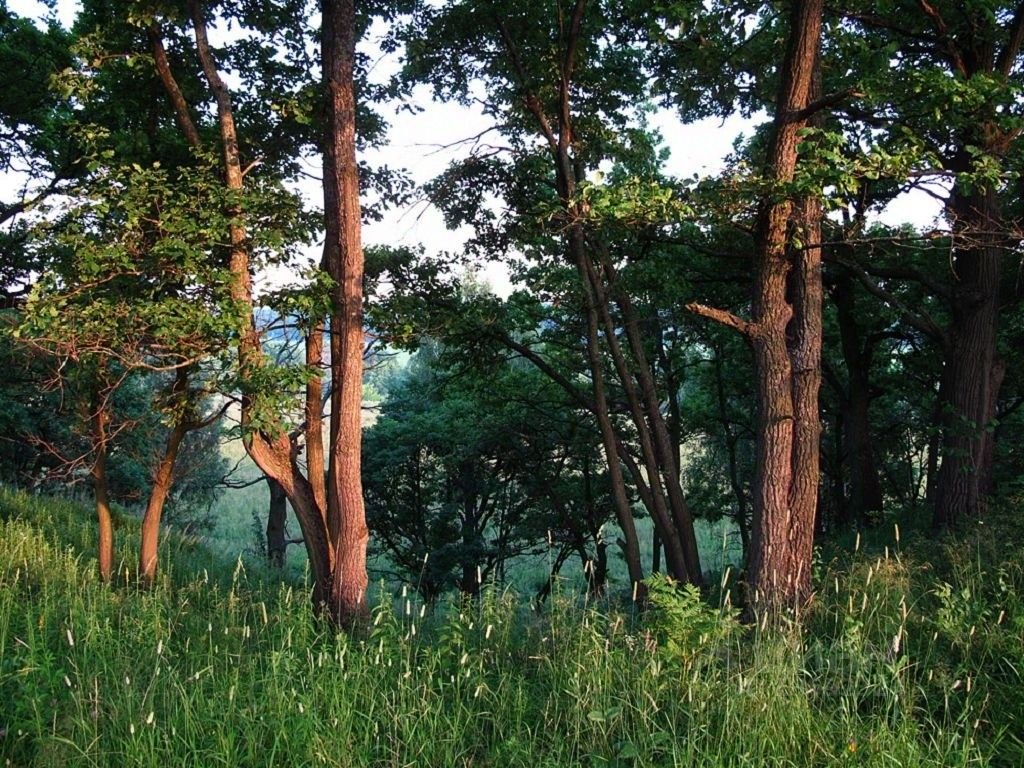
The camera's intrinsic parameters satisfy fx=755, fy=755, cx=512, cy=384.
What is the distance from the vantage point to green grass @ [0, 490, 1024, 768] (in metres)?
3.72

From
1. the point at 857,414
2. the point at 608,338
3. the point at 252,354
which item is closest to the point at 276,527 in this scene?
the point at 608,338

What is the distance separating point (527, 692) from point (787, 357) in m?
4.56

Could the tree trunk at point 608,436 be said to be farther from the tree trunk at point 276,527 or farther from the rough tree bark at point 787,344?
the tree trunk at point 276,527

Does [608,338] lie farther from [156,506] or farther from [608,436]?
[156,506]

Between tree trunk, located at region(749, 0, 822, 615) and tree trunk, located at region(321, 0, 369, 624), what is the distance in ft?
13.2

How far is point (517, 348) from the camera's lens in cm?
1205

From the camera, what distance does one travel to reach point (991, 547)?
7176 millimetres

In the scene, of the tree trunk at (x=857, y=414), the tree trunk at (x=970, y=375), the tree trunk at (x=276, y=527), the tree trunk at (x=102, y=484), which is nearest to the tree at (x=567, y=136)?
the tree trunk at (x=970, y=375)

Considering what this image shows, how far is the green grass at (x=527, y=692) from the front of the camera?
12.2 feet

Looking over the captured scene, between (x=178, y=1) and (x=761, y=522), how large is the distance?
8.76m

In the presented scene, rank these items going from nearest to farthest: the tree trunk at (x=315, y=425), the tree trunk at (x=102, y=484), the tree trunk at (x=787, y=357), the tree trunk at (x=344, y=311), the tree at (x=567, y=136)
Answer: the tree trunk at (x=787, y=357) → the tree trunk at (x=344, y=311) → the tree trunk at (x=102, y=484) → the tree trunk at (x=315, y=425) → the tree at (x=567, y=136)

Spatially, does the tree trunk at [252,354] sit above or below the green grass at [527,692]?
above

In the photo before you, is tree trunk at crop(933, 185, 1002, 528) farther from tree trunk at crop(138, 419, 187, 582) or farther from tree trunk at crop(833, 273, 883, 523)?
tree trunk at crop(138, 419, 187, 582)

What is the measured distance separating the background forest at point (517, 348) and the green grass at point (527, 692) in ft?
0.11
